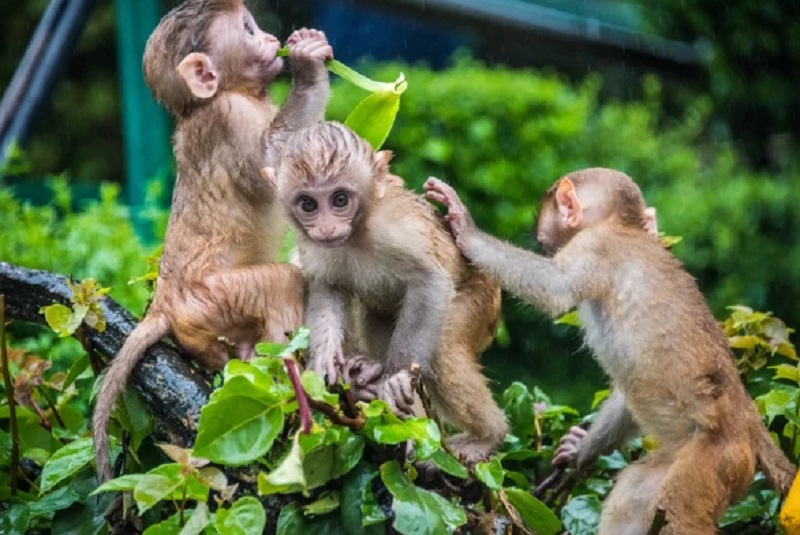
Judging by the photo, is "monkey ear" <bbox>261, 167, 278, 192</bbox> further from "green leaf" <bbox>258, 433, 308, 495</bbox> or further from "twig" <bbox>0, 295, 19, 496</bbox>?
"green leaf" <bbox>258, 433, 308, 495</bbox>

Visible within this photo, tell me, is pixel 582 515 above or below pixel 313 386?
below

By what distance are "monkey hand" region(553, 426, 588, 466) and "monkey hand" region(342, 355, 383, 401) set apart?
0.91 meters

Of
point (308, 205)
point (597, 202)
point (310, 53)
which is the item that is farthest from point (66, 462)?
point (597, 202)

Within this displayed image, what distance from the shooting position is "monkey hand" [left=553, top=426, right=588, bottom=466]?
4.54 metres

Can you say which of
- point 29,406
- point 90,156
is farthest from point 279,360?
point 90,156

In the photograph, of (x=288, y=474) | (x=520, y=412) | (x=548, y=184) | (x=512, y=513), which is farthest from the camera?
(x=548, y=184)

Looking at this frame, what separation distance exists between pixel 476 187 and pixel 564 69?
4.80 meters

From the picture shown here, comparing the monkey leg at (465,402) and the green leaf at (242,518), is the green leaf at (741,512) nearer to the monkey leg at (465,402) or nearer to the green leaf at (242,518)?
the monkey leg at (465,402)

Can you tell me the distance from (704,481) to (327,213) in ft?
4.57

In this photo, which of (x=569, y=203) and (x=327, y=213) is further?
(x=569, y=203)

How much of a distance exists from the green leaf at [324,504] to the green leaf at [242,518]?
0.60 feet

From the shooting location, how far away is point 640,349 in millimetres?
4219

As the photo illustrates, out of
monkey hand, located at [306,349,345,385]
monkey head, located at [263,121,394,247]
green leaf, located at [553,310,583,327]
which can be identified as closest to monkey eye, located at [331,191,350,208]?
monkey head, located at [263,121,394,247]

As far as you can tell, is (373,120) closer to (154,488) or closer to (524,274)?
(524,274)
